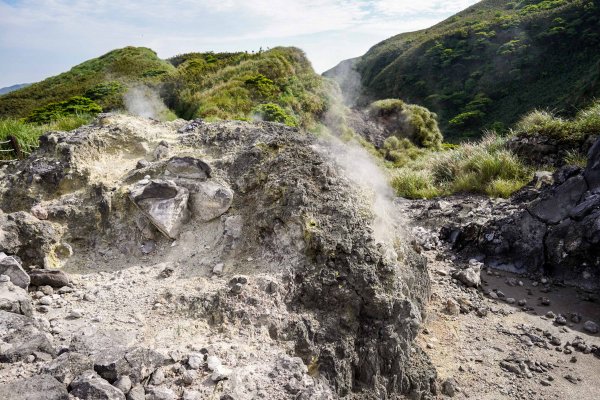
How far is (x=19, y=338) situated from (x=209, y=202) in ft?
5.18

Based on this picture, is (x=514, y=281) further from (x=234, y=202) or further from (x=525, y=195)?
(x=234, y=202)

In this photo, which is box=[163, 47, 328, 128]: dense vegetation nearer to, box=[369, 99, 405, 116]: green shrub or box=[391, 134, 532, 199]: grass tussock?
box=[369, 99, 405, 116]: green shrub

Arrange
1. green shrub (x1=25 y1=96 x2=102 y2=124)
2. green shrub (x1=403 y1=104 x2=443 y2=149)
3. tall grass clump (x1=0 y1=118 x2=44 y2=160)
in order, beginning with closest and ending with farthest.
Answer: tall grass clump (x1=0 y1=118 x2=44 y2=160)
green shrub (x1=25 y1=96 x2=102 y2=124)
green shrub (x1=403 y1=104 x2=443 y2=149)

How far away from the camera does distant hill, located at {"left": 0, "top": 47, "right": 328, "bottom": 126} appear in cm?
1525

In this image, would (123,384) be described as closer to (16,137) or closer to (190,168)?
(190,168)

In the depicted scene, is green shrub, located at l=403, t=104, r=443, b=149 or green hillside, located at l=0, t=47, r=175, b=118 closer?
green hillside, located at l=0, t=47, r=175, b=118

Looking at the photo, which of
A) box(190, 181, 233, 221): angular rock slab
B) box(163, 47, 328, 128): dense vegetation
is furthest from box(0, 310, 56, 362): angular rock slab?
box(163, 47, 328, 128): dense vegetation

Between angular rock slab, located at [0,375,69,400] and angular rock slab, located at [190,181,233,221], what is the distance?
166 cm

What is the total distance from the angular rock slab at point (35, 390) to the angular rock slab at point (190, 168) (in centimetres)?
195

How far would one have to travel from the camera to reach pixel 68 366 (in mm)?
1957

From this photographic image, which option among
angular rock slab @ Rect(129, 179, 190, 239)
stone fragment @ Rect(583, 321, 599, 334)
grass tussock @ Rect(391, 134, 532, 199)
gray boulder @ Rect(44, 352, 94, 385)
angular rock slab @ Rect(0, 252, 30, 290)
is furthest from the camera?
grass tussock @ Rect(391, 134, 532, 199)

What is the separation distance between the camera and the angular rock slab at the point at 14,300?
232 centimetres

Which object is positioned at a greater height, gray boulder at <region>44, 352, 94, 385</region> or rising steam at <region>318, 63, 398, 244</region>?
rising steam at <region>318, 63, 398, 244</region>

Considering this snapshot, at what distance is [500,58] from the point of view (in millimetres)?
39531
